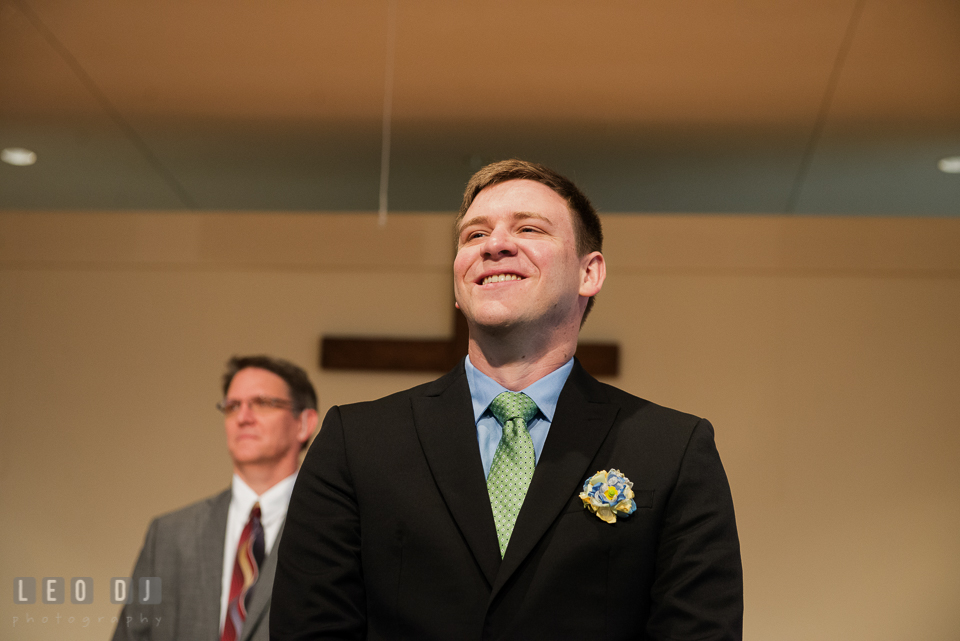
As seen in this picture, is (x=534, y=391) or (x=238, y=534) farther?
(x=238, y=534)

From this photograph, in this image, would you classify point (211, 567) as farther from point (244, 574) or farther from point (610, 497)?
point (610, 497)

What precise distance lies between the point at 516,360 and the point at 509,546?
0.33 meters

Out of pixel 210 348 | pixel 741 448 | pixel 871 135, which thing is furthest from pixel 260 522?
pixel 871 135

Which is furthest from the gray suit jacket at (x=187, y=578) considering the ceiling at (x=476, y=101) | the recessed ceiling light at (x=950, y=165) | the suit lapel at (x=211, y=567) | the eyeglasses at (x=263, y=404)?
the recessed ceiling light at (x=950, y=165)

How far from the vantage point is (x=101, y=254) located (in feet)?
12.1

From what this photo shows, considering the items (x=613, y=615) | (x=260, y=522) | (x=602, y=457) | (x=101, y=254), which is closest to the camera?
(x=613, y=615)

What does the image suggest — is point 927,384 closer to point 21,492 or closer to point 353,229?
point 353,229

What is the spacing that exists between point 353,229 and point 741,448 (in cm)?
184

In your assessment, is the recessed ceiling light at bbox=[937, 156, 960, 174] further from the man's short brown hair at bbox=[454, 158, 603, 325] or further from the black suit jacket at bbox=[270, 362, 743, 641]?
the black suit jacket at bbox=[270, 362, 743, 641]

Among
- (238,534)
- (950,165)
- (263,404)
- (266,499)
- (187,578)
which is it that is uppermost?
(950,165)

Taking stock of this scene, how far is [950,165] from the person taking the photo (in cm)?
410

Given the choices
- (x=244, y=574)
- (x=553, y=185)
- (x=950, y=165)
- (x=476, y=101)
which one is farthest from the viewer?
(x=950, y=165)

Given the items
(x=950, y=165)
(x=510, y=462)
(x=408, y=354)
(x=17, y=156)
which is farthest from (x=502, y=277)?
(x=17, y=156)

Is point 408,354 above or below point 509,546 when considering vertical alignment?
above
